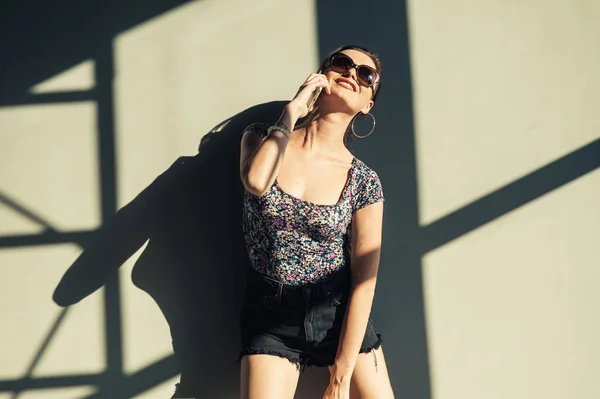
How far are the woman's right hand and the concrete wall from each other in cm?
35

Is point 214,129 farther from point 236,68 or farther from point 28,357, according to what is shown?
point 28,357

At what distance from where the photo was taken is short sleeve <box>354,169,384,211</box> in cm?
205

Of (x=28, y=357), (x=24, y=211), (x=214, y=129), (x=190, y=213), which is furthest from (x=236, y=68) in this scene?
(x=28, y=357)

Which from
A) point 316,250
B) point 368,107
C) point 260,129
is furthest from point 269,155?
point 368,107

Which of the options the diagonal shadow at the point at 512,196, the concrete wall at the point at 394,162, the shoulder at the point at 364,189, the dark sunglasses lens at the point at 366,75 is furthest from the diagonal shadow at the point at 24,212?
the diagonal shadow at the point at 512,196

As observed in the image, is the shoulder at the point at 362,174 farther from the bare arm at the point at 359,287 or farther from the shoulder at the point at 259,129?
the shoulder at the point at 259,129

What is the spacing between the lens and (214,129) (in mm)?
2295

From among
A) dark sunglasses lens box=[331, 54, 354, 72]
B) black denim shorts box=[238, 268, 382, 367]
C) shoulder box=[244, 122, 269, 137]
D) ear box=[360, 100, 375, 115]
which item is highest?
dark sunglasses lens box=[331, 54, 354, 72]

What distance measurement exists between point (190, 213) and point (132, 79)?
581 millimetres

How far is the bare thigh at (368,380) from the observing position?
2.05m

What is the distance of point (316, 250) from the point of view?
2.00m

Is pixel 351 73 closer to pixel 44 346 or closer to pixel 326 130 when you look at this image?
pixel 326 130

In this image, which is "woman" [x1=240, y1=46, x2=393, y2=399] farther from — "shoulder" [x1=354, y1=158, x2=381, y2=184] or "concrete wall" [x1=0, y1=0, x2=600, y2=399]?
"concrete wall" [x1=0, y1=0, x2=600, y2=399]

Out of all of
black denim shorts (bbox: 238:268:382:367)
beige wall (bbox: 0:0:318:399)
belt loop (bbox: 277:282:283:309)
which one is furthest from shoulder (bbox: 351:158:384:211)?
beige wall (bbox: 0:0:318:399)
